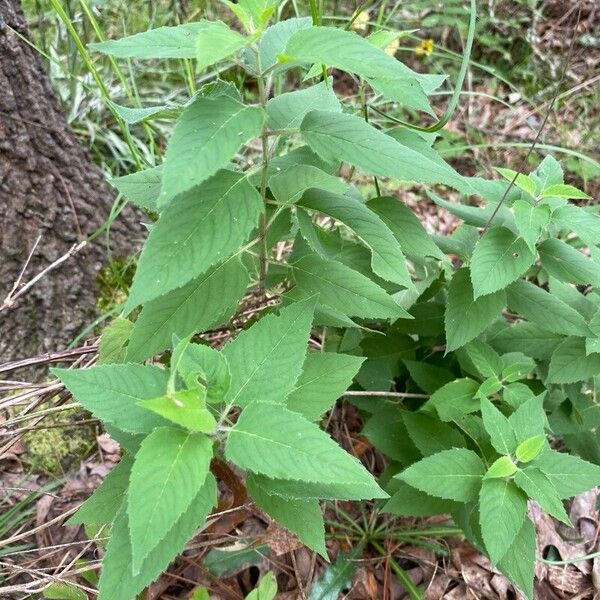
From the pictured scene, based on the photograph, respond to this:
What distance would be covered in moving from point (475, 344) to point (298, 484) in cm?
68

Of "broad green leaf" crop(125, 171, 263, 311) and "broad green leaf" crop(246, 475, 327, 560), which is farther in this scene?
"broad green leaf" crop(246, 475, 327, 560)

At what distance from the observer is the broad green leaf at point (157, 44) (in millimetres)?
875

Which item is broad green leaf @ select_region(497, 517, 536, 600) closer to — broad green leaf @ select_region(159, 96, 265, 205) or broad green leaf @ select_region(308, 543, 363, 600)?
broad green leaf @ select_region(308, 543, 363, 600)

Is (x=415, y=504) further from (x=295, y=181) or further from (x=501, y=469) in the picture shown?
(x=295, y=181)

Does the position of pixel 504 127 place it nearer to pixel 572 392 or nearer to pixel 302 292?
pixel 572 392

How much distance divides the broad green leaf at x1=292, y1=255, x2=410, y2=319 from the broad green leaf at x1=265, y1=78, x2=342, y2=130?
28 cm

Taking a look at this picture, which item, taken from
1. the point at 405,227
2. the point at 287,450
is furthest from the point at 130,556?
the point at 405,227

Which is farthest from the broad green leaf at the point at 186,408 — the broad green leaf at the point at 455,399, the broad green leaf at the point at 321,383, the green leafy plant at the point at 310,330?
the broad green leaf at the point at 455,399

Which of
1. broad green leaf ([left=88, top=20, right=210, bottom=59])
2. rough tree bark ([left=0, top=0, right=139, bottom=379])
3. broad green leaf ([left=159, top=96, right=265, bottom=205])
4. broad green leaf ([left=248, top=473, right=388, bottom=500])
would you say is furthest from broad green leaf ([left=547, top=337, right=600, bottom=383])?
rough tree bark ([left=0, top=0, right=139, bottom=379])

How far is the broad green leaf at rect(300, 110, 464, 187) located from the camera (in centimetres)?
92

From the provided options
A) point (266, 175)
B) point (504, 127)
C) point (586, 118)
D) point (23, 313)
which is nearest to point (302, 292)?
point (266, 175)

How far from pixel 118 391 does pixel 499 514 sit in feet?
2.60

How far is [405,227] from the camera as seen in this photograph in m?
1.32

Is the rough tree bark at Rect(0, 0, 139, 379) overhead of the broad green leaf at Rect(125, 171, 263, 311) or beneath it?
beneath
